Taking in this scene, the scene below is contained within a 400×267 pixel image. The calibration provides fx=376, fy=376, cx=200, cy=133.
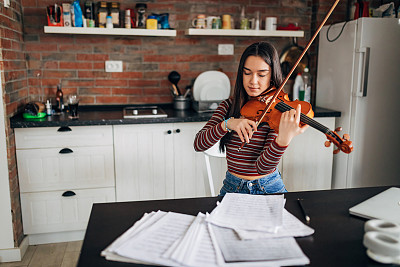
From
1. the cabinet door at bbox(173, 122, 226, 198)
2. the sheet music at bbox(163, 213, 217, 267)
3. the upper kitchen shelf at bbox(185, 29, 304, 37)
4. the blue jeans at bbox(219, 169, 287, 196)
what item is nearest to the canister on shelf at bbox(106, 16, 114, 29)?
the upper kitchen shelf at bbox(185, 29, 304, 37)

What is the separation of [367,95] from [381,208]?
A: 1652 millimetres

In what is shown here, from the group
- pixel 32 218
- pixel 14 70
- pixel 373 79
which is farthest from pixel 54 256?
pixel 373 79

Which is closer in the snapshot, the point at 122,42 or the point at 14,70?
the point at 14,70

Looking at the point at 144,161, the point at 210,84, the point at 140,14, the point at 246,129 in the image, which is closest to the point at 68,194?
the point at 144,161

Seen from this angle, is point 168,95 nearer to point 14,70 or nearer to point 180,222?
point 14,70

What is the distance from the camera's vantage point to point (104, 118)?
247 cm

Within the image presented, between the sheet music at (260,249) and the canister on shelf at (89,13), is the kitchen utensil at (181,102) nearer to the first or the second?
the canister on shelf at (89,13)

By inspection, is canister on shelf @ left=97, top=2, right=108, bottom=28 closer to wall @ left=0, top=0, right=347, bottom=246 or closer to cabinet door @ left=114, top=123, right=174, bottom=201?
wall @ left=0, top=0, right=347, bottom=246

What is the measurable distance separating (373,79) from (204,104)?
3.93 feet

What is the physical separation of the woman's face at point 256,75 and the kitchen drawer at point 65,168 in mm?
1280

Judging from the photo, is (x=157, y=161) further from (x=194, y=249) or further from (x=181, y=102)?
(x=194, y=249)

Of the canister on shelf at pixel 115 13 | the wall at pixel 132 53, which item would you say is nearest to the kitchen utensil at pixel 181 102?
the wall at pixel 132 53

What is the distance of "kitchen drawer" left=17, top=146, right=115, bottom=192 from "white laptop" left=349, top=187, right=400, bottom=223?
1690 mm

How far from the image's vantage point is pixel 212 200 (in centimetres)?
127
